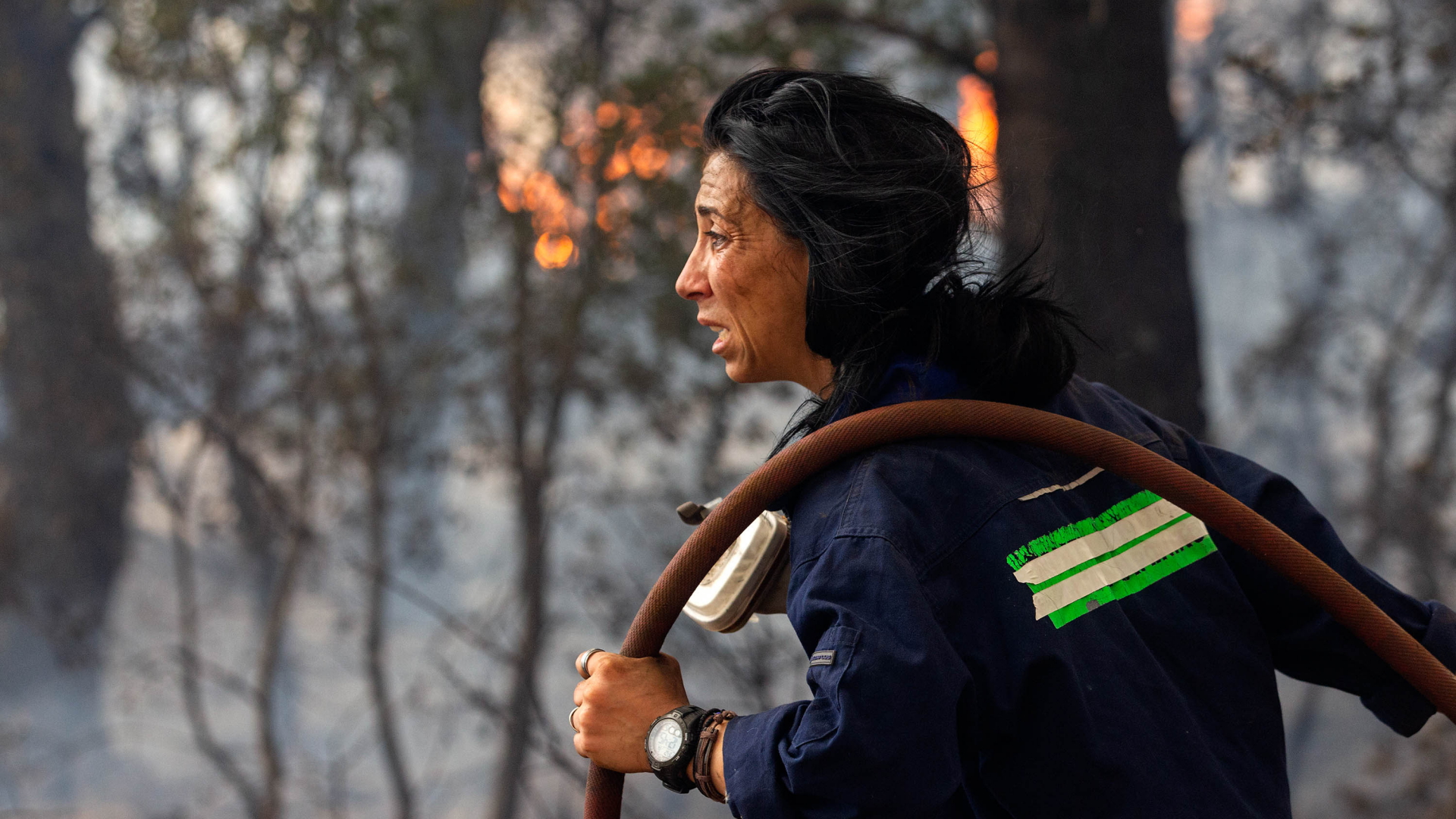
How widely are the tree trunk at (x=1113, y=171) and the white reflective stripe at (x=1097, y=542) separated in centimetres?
152

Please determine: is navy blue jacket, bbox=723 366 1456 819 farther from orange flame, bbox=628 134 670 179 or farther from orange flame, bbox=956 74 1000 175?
orange flame, bbox=628 134 670 179

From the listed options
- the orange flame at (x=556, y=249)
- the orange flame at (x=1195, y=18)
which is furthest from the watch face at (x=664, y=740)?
the orange flame at (x=1195, y=18)

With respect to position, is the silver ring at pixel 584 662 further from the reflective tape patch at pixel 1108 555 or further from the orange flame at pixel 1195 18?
the orange flame at pixel 1195 18

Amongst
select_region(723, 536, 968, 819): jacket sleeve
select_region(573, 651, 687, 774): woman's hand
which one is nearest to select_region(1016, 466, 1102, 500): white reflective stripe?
select_region(723, 536, 968, 819): jacket sleeve

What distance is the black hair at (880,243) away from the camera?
1595 mm

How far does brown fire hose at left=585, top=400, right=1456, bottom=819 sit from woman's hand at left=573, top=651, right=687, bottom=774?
36 mm

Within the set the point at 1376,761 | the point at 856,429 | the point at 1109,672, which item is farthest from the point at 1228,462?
the point at 1376,761

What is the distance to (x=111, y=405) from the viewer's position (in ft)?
24.7

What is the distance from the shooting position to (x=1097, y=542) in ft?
5.25

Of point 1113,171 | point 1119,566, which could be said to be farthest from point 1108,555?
point 1113,171

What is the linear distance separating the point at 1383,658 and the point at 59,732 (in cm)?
917

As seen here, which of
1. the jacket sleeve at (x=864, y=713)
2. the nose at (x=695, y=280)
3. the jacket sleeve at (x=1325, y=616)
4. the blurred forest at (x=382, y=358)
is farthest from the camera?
the blurred forest at (x=382, y=358)

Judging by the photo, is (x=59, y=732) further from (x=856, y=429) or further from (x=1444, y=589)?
(x=1444, y=589)

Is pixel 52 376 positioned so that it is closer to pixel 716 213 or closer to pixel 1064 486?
pixel 716 213
